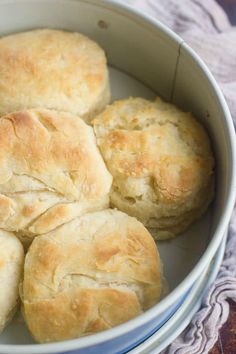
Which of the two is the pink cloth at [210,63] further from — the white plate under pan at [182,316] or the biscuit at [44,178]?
the biscuit at [44,178]

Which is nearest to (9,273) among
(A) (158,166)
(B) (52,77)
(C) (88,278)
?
(C) (88,278)

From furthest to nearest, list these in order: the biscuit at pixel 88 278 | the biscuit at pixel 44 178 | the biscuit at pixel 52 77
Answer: the biscuit at pixel 52 77
the biscuit at pixel 44 178
the biscuit at pixel 88 278

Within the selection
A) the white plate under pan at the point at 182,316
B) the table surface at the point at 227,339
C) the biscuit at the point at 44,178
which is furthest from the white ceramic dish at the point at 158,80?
the biscuit at the point at 44,178

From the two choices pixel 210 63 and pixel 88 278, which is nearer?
pixel 88 278

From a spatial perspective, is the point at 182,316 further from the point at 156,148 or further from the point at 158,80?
the point at 158,80

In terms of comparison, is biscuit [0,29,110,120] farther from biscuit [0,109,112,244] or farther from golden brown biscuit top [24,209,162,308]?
golden brown biscuit top [24,209,162,308]

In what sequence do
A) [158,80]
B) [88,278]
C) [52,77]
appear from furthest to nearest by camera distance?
1. [158,80]
2. [52,77]
3. [88,278]

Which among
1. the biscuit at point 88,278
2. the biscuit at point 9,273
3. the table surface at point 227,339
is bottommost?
the table surface at point 227,339
